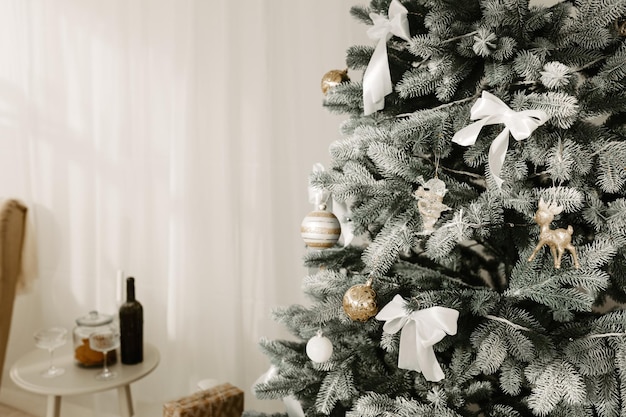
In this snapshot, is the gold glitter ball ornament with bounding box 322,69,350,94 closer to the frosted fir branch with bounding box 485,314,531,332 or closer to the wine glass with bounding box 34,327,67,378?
the frosted fir branch with bounding box 485,314,531,332

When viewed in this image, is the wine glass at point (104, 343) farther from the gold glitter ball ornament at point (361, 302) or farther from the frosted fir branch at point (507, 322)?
the frosted fir branch at point (507, 322)

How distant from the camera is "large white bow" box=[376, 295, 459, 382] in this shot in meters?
0.67

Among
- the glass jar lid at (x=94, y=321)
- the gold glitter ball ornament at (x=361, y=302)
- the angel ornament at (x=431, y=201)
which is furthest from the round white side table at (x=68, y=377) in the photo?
the angel ornament at (x=431, y=201)

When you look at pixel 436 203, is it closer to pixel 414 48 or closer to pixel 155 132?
pixel 414 48

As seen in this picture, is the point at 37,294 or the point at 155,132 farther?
the point at 37,294

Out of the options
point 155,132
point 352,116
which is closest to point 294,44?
point 155,132

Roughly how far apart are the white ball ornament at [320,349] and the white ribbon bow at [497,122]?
37cm

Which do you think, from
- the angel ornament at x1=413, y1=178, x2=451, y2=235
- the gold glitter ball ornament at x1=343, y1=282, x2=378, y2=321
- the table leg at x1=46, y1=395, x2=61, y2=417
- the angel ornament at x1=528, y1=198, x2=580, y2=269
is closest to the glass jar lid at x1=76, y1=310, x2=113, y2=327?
the table leg at x1=46, y1=395, x2=61, y2=417

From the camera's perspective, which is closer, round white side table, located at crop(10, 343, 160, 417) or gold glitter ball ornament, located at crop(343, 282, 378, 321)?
gold glitter ball ornament, located at crop(343, 282, 378, 321)

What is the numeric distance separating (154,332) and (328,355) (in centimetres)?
126

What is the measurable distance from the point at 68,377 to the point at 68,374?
0.8 inches

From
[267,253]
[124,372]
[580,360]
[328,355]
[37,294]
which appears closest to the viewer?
[580,360]

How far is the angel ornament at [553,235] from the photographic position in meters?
0.65

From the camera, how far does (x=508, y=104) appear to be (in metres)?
0.72
